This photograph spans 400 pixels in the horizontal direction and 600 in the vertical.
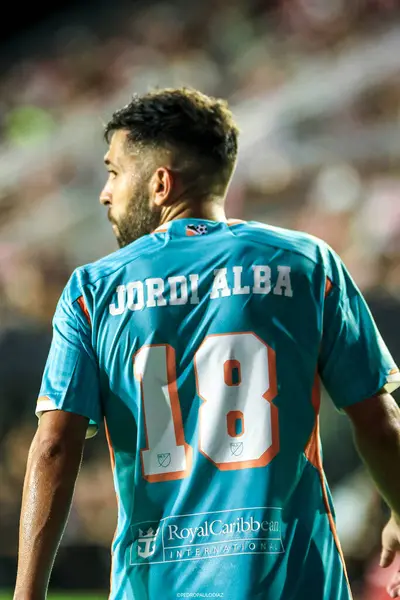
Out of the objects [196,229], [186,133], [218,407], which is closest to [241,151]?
[186,133]

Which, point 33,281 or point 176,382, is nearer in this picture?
point 176,382

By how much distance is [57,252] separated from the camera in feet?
15.2

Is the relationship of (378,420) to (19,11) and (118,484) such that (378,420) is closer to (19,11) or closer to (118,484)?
(118,484)

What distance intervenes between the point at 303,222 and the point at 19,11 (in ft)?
6.48

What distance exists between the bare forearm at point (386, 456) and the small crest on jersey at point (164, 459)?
305mm

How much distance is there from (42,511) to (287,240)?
579mm

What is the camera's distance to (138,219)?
5.35ft

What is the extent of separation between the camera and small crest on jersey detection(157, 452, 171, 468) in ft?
4.42

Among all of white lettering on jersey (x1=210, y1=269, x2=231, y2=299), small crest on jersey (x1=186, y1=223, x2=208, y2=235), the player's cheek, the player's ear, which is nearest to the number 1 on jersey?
white lettering on jersey (x1=210, y1=269, x2=231, y2=299)

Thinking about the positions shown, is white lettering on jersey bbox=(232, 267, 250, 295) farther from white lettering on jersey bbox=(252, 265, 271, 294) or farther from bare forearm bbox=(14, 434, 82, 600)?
bare forearm bbox=(14, 434, 82, 600)

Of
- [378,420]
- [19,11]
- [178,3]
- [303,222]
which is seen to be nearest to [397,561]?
[378,420]

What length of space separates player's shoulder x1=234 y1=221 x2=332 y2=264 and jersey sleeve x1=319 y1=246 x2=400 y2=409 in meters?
0.03

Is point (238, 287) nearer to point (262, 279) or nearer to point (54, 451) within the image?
point (262, 279)

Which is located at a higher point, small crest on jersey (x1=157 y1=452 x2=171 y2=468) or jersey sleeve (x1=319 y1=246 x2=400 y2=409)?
jersey sleeve (x1=319 y1=246 x2=400 y2=409)
